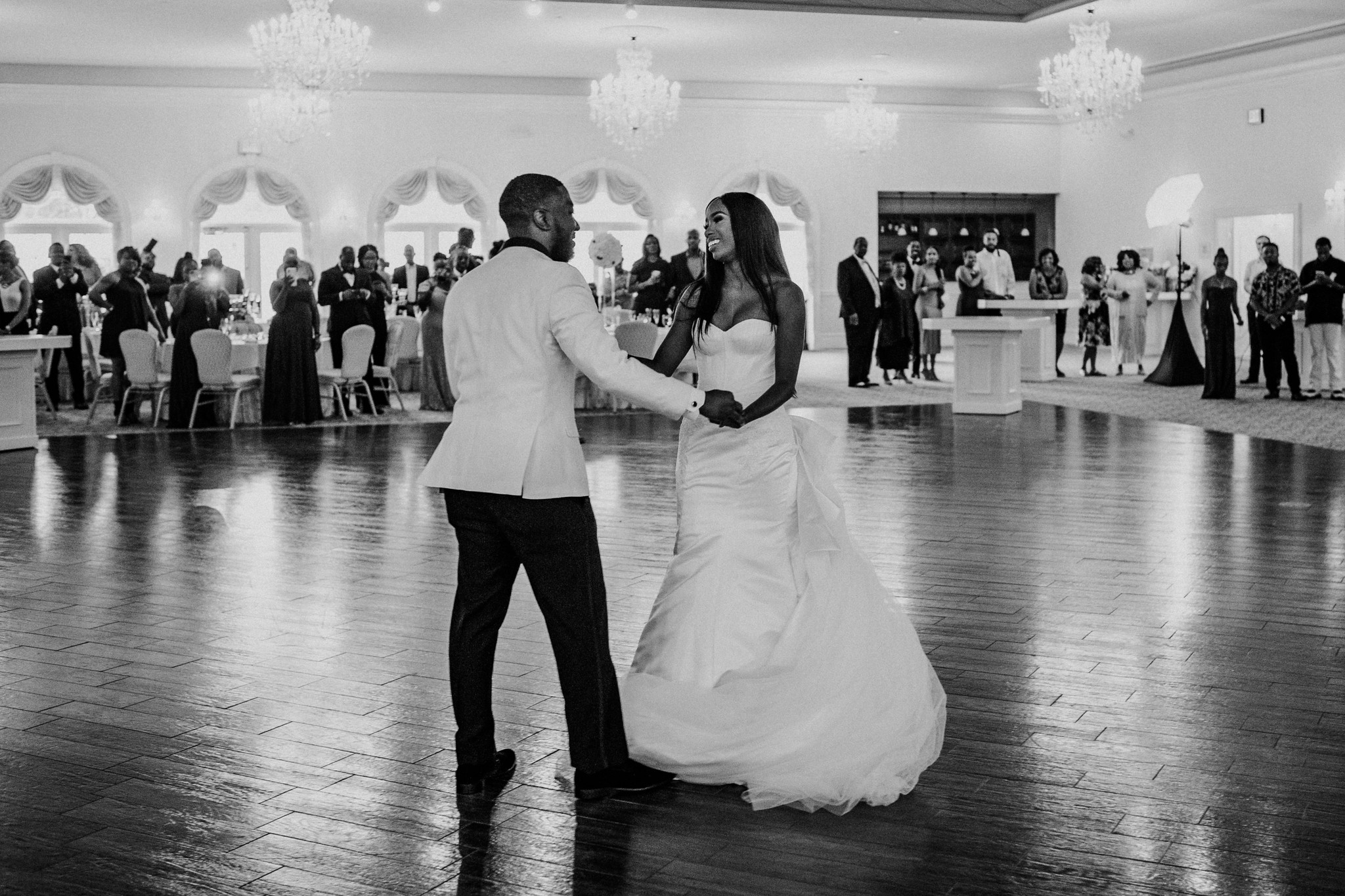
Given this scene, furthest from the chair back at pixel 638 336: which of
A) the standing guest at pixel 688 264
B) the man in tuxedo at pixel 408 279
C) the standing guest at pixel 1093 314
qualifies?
the standing guest at pixel 1093 314

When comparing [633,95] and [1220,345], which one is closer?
[1220,345]

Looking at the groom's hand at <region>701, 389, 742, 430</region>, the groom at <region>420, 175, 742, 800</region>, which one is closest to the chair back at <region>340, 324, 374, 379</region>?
the groom at <region>420, 175, 742, 800</region>

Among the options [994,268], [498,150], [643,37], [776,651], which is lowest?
[776,651]

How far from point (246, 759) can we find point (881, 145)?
18.3 meters

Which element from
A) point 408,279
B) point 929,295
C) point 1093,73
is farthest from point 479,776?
point 1093,73

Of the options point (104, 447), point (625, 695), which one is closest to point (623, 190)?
point (104, 447)

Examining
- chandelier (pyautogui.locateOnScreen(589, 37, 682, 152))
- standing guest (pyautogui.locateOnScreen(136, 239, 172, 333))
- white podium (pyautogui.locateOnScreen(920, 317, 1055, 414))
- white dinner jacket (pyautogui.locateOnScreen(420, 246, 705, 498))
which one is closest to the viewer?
white dinner jacket (pyautogui.locateOnScreen(420, 246, 705, 498))

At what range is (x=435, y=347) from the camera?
1287 cm

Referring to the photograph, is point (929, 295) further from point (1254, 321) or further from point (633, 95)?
point (633, 95)

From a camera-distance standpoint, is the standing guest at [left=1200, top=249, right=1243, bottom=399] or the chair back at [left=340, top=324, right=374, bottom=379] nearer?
the chair back at [left=340, top=324, right=374, bottom=379]

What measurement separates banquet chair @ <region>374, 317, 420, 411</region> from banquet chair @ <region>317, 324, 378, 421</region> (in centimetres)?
69

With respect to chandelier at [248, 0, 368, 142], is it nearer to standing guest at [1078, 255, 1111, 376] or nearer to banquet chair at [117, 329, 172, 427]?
banquet chair at [117, 329, 172, 427]

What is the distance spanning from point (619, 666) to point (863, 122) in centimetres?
1695

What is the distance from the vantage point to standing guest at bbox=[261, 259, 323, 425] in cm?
1148
